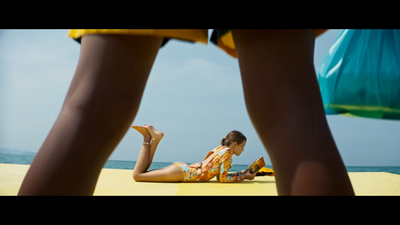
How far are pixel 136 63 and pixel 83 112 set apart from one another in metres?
0.09

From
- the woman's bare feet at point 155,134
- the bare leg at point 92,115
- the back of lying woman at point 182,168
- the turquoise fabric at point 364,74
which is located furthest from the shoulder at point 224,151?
the bare leg at point 92,115

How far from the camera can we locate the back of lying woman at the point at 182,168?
216cm

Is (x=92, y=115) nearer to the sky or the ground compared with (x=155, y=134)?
nearer to the sky

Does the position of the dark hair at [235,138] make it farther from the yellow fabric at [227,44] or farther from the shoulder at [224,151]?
the yellow fabric at [227,44]

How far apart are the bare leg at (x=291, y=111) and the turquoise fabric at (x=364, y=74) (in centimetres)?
125

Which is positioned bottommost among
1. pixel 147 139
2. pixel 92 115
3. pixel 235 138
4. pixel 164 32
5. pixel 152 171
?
pixel 152 171

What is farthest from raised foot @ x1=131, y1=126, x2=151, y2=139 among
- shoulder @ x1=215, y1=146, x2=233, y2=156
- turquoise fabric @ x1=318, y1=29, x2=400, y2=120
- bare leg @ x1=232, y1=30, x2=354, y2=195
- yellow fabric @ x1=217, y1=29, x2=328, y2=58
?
bare leg @ x1=232, y1=30, x2=354, y2=195

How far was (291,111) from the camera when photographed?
1.30ft

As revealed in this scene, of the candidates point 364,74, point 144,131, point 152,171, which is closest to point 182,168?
point 152,171

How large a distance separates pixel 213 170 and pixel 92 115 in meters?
1.92

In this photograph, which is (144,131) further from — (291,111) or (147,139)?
(291,111)

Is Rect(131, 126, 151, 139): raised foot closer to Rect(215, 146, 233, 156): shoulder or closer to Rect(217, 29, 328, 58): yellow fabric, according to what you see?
Rect(215, 146, 233, 156): shoulder
